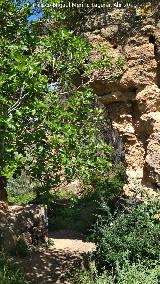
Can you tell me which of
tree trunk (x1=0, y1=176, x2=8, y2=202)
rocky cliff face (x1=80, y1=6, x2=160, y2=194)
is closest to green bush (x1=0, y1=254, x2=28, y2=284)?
tree trunk (x1=0, y1=176, x2=8, y2=202)

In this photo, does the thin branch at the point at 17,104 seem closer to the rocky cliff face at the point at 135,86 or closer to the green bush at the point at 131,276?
the green bush at the point at 131,276

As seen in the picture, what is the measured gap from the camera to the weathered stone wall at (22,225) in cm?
918

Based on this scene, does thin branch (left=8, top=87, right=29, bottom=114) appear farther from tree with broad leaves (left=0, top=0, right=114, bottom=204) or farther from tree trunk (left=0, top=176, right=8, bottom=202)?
tree trunk (left=0, top=176, right=8, bottom=202)

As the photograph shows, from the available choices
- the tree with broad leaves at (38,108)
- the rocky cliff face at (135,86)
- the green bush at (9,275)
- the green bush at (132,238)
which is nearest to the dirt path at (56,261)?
the green bush at (9,275)

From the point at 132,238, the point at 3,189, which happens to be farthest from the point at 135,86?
the point at 3,189

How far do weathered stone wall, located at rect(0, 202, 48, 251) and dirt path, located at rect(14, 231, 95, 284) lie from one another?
405mm

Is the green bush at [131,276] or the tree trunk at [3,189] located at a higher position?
the tree trunk at [3,189]

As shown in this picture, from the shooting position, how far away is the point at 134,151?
1006 centimetres

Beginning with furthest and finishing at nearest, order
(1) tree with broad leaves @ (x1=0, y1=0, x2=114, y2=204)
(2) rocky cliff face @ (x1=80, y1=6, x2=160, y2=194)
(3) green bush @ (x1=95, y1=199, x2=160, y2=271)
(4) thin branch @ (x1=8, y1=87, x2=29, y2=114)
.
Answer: (2) rocky cliff face @ (x1=80, y1=6, x2=160, y2=194), (3) green bush @ (x1=95, y1=199, x2=160, y2=271), (4) thin branch @ (x1=8, y1=87, x2=29, y2=114), (1) tree with broad leaves @ (x1=0, y1=0, x2=114, y2=204)

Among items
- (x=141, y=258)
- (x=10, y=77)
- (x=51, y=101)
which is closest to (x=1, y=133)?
(x=10, y=77)

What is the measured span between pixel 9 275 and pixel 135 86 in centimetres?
513

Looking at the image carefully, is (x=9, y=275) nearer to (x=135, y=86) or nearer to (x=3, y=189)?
(x=3, y=189)

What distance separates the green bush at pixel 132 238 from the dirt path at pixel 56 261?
0.90 m

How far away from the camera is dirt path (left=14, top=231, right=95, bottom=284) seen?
26.7 feet
